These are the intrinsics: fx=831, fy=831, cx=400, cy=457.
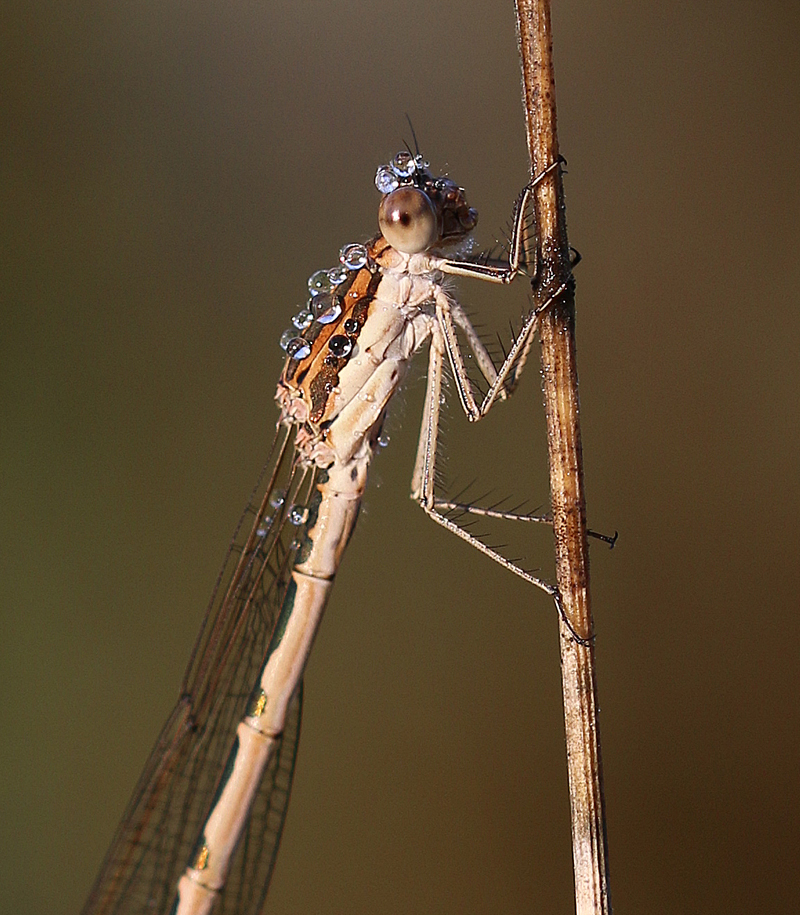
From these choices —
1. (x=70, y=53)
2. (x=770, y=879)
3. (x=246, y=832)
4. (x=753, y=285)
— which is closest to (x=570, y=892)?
(x=770, y=879)

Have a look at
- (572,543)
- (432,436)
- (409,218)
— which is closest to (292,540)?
(432,436)

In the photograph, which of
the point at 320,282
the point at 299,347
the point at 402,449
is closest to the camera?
the point at 320,282

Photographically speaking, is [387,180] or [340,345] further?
[340,345]

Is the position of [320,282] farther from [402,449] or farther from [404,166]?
[402,449]

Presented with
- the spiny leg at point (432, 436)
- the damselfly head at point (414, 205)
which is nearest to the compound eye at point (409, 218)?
the damselfly head at point (414, 205)

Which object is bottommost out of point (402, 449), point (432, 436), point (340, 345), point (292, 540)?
point (292, 540)

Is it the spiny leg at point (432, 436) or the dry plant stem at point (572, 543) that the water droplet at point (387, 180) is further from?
the dry plant stem at point (572, 543)

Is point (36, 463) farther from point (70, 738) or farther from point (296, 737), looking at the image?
point (296, 737)

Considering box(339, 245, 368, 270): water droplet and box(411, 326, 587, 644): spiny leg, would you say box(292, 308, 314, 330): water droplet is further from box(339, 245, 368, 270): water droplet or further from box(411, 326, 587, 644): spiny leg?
box(411, 326, 587, 644): spiny leg

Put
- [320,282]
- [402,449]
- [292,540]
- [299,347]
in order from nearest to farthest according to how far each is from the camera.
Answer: [320,282], [299,347], [292,540], [402,449]
